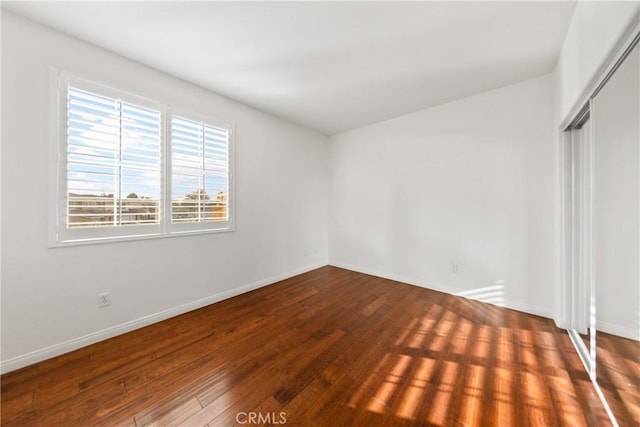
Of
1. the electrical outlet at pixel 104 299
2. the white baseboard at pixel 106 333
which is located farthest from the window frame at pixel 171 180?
the white baseboard at pixel 106 333

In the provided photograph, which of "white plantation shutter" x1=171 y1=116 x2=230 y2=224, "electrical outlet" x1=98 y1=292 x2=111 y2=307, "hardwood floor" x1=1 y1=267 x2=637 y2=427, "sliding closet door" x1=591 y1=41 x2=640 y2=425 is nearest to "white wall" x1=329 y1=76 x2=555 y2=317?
"hardwood floor" x1=1 y1=267 x2=637 y2=427

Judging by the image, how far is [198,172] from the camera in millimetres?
2826

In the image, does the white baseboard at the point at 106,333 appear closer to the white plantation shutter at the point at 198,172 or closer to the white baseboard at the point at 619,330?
the white plantation shutter at the point at 198,172

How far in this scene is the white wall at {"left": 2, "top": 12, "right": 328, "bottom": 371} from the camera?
1.74 meters

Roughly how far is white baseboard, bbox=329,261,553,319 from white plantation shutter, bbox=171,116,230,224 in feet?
8.12

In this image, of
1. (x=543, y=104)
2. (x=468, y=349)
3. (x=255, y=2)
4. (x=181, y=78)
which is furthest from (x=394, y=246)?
(x=181, y=78)

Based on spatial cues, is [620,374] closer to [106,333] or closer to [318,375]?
[318,375]

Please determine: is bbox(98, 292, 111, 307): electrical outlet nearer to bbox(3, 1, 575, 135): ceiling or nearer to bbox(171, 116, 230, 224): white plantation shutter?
bbox(171, 116, 230, 224): white plantation shutter

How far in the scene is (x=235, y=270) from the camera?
10.6 ft

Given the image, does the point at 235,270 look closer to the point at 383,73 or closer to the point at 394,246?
the point at 394,246

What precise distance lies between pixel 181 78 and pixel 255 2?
148cm

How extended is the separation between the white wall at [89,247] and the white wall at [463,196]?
1746 millimetres

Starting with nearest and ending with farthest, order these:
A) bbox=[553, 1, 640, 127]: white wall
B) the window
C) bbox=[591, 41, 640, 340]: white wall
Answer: bbox=[553, 1, 640, 127]: white wall, bbox=[591, 41, 640, 340]: white wall, the window

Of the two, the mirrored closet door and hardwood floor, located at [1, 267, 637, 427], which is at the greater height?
the mirrored closet door
